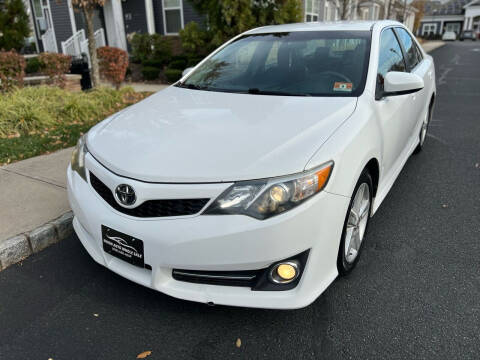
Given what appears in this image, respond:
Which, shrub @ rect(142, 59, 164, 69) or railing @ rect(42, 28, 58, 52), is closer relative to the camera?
shrub @ rect(142, 59, 164, 69)

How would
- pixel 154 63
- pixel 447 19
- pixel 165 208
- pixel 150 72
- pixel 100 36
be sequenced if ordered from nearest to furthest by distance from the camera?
pixel 165 208 < pixel 150 72 < pixel 154 63 < pixel 100 36 < pixel 447 19

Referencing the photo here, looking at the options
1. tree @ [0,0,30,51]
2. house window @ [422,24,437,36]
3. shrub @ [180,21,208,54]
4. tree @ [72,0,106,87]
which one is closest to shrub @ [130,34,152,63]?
shrub @ [180,21,208,54]

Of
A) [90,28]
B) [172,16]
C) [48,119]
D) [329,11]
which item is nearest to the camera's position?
[48,119]

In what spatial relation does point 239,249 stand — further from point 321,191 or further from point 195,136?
point 195,136

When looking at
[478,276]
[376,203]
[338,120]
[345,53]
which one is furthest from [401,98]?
[478,276]

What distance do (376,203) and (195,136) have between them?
4.86 feet

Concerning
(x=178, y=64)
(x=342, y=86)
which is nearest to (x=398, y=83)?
(x=342, y=86)

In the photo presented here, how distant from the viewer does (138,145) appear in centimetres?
242

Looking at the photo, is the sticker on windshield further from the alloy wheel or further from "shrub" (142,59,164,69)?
"shrub" (142,59,164,69)

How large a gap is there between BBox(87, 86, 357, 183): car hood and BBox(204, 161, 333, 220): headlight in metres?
0.05

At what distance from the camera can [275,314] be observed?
243 cm

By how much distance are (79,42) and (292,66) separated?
15.6 metres

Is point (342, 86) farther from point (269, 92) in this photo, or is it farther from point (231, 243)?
point (231, 243)

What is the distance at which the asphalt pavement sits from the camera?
218 centimetres
